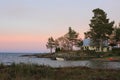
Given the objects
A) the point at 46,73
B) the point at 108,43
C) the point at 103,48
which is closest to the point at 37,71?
the point at 46,73

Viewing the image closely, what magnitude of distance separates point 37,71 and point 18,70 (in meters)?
1.33

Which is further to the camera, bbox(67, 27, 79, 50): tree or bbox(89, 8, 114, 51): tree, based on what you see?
bbox(67, 27, 79, 50): tree

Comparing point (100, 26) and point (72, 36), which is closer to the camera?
point (100, 26)

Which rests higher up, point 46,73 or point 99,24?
point 99,24

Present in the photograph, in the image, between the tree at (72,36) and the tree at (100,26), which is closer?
the tree at (100,26)

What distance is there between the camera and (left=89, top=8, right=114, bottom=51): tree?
75812mm

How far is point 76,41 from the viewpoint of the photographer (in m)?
112

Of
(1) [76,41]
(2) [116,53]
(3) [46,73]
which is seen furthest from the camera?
(1) [76,41]

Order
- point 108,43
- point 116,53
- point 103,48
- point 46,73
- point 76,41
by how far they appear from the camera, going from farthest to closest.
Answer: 1. point 76,41
2. point 108,43
3. point 103,48
4. point 116,53
5. point 46,73

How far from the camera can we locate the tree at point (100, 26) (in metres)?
75.8

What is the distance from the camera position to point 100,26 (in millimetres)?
75438

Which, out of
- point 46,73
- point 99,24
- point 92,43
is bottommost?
point 46,73

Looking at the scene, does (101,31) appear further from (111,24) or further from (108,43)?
(108,43)

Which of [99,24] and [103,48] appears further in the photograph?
[103,48]
